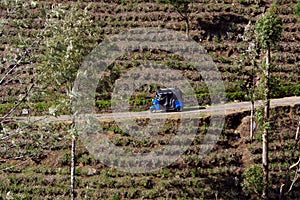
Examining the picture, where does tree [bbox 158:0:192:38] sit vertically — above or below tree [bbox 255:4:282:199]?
above

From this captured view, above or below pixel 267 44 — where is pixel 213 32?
above

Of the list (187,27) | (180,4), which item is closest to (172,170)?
(187,27)

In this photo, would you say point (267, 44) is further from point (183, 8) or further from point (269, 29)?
point (183, 8)

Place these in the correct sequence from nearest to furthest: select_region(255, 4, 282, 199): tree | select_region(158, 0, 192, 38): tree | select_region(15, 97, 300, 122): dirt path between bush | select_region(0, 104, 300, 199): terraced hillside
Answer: select_region(255, 4, 282, 199): tree < select_region(0, 104, 300, 199): terraced hillside < select_region(15, 97, 300, 122): dirt path between bush < select_region(158, 0, 192, 38): tree

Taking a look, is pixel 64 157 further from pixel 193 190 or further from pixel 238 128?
pixel 238 128

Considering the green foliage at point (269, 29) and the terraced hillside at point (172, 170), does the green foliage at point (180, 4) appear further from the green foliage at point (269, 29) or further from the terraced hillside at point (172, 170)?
the green foliage at point (269, 29)

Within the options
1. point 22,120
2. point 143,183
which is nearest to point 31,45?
point 22,120

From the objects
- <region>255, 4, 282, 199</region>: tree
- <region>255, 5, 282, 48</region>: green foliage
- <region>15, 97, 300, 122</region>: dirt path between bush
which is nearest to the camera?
<region>255, 4, 282, 199</region>: tree

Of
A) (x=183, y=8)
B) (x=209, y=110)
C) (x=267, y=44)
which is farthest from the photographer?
(x=183, y=8)

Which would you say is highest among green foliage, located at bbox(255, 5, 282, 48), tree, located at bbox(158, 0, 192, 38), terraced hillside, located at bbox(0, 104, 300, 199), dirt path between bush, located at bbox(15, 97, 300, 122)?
tree, located at bbox(158, 0, 192, 38)

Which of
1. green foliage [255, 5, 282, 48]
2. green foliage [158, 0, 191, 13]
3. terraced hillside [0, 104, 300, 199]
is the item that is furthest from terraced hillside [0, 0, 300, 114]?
green foliage [255, 5, 282, 48]

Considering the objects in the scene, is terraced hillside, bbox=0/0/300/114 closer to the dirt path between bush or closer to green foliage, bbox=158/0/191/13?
the dirt path between bush
